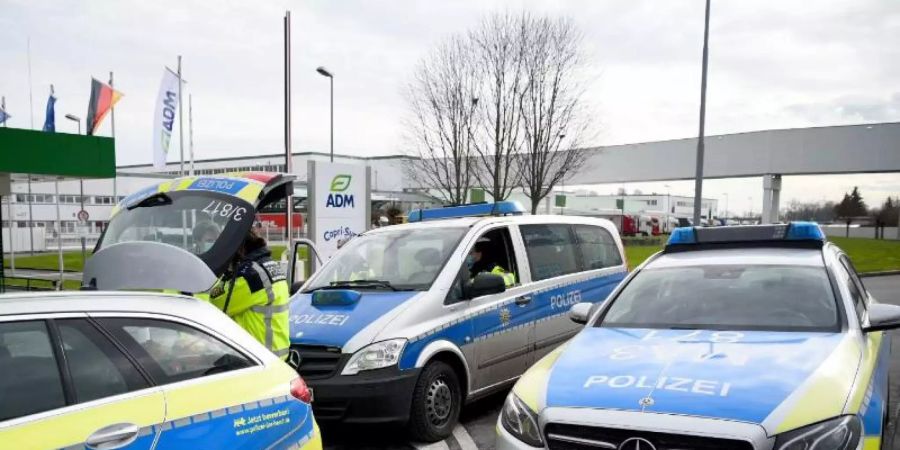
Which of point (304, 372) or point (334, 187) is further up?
point (334, 187)

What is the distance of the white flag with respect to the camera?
21.3 meters

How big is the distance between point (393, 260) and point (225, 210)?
2.21m

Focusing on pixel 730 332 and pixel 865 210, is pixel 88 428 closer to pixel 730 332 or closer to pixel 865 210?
pixel 730 332

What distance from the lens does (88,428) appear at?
87.6 inches

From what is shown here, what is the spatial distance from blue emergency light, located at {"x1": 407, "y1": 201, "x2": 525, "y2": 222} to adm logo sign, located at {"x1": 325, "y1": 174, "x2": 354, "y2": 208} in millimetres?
4916

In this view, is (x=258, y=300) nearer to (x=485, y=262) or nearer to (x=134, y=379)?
(x=134, y=379)

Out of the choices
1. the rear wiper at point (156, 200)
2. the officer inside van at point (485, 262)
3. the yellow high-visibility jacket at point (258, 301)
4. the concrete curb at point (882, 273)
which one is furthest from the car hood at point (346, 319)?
the concrete curb at point (882, 273)

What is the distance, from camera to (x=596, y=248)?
752 cm

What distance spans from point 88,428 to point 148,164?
90812 mm

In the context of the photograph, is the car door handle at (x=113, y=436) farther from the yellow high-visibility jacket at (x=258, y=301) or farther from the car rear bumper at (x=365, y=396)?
the car rear bumper at (x=365, y=396)

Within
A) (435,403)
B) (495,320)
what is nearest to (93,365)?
(435,403)

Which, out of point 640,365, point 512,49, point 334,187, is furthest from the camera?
point 512,49

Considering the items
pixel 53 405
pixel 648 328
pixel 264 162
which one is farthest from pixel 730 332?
pixel 264 162

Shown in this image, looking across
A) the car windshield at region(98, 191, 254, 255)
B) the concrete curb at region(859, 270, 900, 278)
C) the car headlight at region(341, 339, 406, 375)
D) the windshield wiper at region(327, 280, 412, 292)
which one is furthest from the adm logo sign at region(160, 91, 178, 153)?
the concrete curb at region(859, 270, 900, 278)
